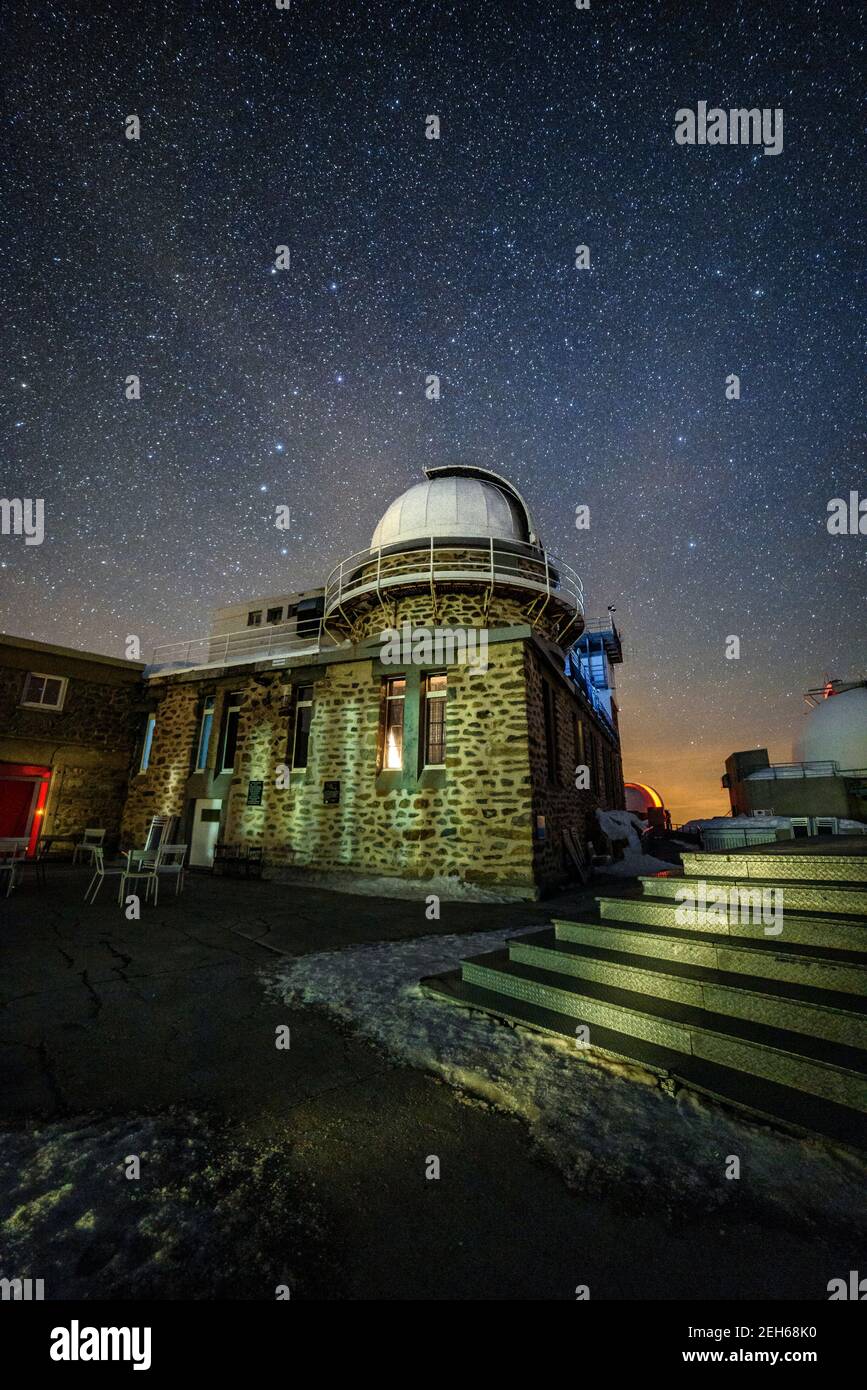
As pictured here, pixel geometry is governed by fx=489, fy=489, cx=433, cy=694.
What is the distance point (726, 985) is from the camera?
3.15 m

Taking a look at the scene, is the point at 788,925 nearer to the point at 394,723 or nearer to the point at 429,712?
the point at 429,712

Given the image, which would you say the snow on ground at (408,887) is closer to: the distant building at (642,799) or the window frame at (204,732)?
the window frame at (204,732)

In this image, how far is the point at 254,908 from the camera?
26.9 feet

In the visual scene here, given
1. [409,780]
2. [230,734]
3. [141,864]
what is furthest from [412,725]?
[230,734]

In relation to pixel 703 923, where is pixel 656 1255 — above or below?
below

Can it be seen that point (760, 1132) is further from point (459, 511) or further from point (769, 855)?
point (459, 511)

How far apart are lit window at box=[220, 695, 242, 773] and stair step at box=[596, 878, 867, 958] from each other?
1221cm

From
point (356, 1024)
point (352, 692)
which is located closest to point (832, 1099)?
point (356, 1024)

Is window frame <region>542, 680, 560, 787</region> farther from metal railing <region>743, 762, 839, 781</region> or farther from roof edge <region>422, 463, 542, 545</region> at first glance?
metal railing <region>743, 762, 839, 781</region>

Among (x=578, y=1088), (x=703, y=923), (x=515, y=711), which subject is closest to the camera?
(x=578, y=1088)

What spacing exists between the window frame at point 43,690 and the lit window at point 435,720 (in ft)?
40.9

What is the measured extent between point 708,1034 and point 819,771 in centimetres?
3325

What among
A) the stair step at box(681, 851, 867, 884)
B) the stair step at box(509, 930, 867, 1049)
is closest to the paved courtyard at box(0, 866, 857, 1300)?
the stair step at box(509, 930, 867, 1049)
